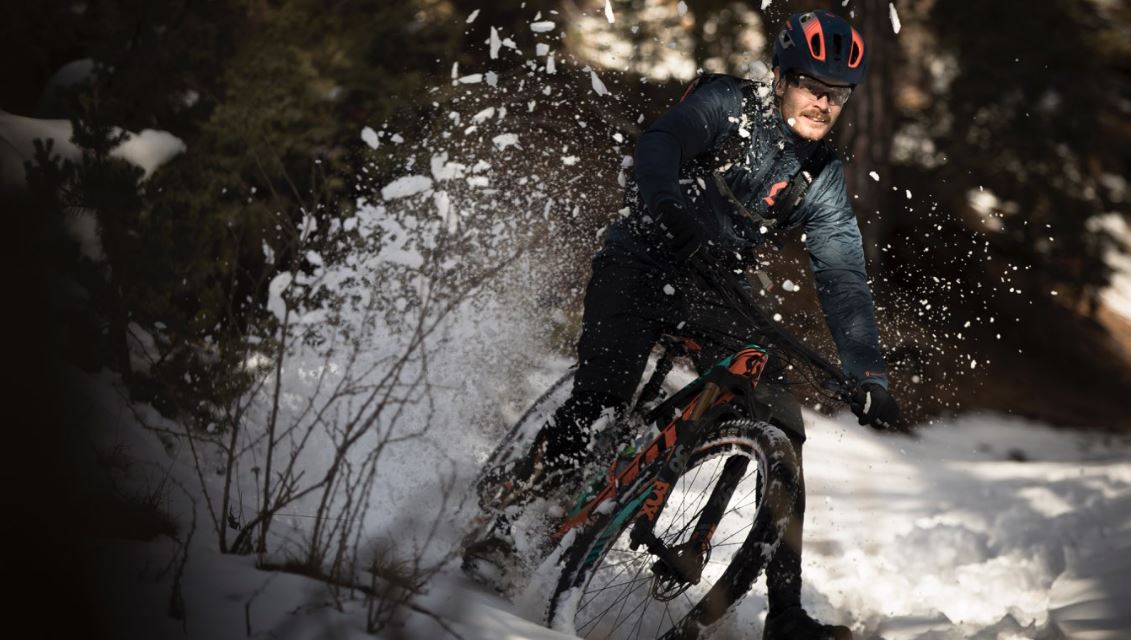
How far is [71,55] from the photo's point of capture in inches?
292

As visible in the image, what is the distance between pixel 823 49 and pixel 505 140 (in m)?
4.66

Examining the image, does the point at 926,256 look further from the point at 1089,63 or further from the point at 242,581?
the point at 242,581

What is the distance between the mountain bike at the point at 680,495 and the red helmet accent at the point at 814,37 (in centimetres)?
94

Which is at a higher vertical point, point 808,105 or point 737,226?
point 808,105

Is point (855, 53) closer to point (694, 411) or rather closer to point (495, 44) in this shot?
point (694, 411)

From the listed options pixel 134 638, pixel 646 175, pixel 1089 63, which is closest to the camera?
pixel 134 638

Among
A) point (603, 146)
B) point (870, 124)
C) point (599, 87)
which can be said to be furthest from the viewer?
point (870, 124)

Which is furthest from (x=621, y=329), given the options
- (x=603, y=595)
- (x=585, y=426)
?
(x=603, y=595)

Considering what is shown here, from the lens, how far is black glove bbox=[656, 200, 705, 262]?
12.2ft

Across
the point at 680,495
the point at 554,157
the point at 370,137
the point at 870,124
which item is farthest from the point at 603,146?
the point at 680,495

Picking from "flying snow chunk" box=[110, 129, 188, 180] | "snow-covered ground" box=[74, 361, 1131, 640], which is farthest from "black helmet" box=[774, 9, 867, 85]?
"flying snow chunk" box=[110, 129, 188, 180]

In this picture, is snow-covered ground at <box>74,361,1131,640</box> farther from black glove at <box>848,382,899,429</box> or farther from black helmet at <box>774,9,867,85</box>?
black helmet at <box>774,9,867,85</box>

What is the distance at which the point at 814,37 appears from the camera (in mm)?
4234

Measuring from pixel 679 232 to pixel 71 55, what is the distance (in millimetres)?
5477
